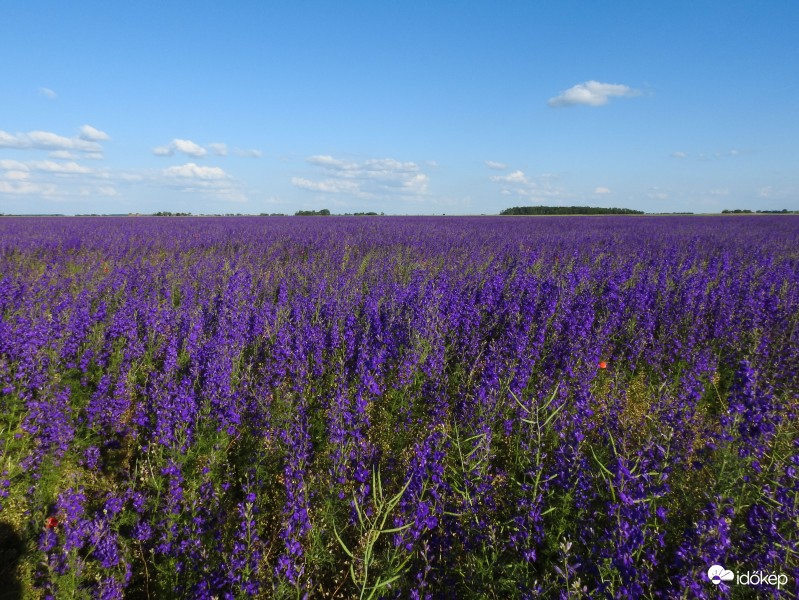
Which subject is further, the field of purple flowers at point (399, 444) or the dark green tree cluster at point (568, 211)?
the dark green tree cluster at point (568, 211)

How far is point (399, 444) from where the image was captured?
3096 mm

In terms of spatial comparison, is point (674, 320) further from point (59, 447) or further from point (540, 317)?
point (59, 447)

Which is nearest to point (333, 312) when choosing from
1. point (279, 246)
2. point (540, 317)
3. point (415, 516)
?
point (540, 317)

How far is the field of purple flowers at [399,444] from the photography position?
6.10 ft

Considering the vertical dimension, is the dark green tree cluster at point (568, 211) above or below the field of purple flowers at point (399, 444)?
above

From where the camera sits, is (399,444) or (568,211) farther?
(568,211)

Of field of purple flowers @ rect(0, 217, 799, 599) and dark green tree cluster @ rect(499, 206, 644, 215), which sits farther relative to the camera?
dark green tree cluster @ rect(499, 206, 644, 215)

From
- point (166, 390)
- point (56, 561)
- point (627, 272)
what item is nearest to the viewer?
point (56, 561)

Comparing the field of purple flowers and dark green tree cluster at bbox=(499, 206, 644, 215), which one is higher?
dark green tree cluster at bbox=(499, 206, 644, 215)

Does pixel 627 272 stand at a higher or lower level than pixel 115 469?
higher

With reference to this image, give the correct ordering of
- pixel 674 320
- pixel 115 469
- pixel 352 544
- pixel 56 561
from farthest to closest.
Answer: pixel 674 320 < pixel 115 469 < pixel 352 544 < pixel 56 561

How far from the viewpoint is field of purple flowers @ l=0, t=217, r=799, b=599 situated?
186 cm

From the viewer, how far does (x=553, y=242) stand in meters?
12.6

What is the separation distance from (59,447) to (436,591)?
9.04ft
